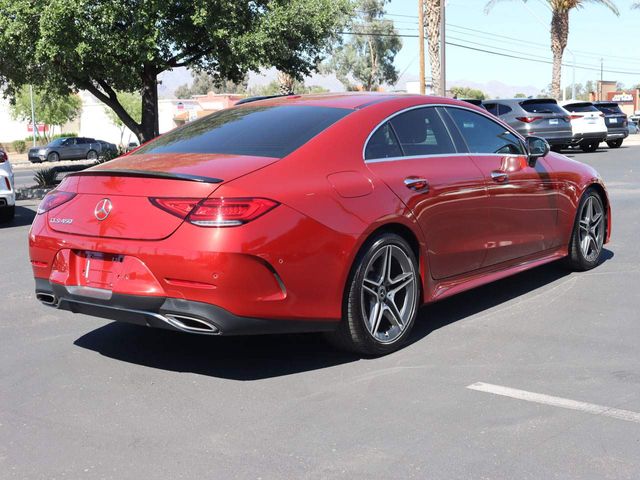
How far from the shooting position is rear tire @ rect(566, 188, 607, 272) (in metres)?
7.46

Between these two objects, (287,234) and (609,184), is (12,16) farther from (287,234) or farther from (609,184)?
(287,234)

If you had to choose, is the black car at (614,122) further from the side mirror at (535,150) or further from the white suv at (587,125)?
the side mirror at (535,150)

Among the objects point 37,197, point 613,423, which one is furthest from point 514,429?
point 37,197

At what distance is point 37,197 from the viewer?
750 inches

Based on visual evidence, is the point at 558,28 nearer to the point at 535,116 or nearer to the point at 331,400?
the point at 535,116

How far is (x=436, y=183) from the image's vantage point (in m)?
5.59

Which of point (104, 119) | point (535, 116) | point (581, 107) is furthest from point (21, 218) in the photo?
point (104, 119)

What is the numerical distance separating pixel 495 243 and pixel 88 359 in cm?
303

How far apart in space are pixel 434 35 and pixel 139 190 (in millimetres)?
Result: 28260

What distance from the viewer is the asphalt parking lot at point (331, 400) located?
3654mm

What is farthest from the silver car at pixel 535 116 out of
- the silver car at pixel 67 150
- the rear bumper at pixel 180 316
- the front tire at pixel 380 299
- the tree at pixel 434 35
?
the silver car at pixel 67 150

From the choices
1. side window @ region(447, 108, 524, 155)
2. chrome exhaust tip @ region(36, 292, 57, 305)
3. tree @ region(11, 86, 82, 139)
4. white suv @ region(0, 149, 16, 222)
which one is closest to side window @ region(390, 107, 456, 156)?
side window @ region(447, 108, 524, 155)

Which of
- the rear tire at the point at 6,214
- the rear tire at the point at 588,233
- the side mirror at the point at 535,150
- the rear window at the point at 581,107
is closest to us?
the side mirror at the point at 535,150

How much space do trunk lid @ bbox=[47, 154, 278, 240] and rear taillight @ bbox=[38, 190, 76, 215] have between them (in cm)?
3
